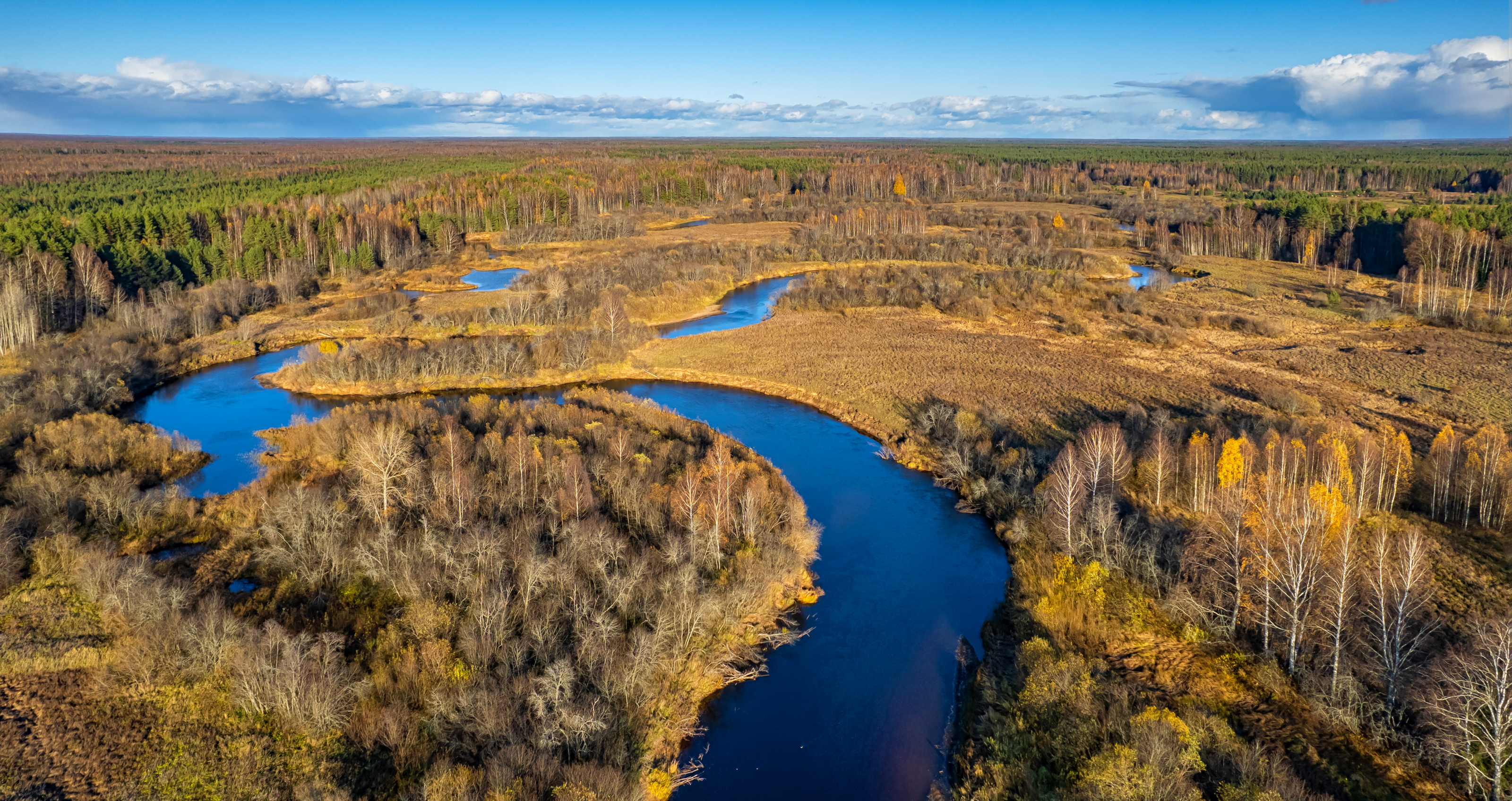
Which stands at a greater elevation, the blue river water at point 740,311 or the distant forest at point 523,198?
the distant forest at point 523,198

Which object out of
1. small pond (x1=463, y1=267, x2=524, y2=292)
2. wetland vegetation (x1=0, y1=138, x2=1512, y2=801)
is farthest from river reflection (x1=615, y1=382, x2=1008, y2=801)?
small pond (x1=463, y1=267, x2=524, y2=292)

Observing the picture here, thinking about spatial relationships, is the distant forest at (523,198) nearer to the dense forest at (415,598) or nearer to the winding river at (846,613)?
the winding river at (846,613)

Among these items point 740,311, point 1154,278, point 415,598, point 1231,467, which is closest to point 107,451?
point 415,598

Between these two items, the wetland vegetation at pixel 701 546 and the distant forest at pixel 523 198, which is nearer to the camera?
the wetland vegetation at pixel 701 546

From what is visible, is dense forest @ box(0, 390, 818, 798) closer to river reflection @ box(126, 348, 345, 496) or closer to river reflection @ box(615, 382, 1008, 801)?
river reflection @ box(615, 382, 1008, 801)

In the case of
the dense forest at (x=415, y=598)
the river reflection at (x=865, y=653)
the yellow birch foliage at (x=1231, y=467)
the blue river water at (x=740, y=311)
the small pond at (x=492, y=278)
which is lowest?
the river reflection at (x=865, y=653)

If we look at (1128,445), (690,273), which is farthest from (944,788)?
(690,273)

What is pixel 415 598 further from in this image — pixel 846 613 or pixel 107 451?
pixel 107 451

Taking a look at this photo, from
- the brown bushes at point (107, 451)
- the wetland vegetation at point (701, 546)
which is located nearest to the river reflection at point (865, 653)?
the wetland vegetation at point (701, 546)
